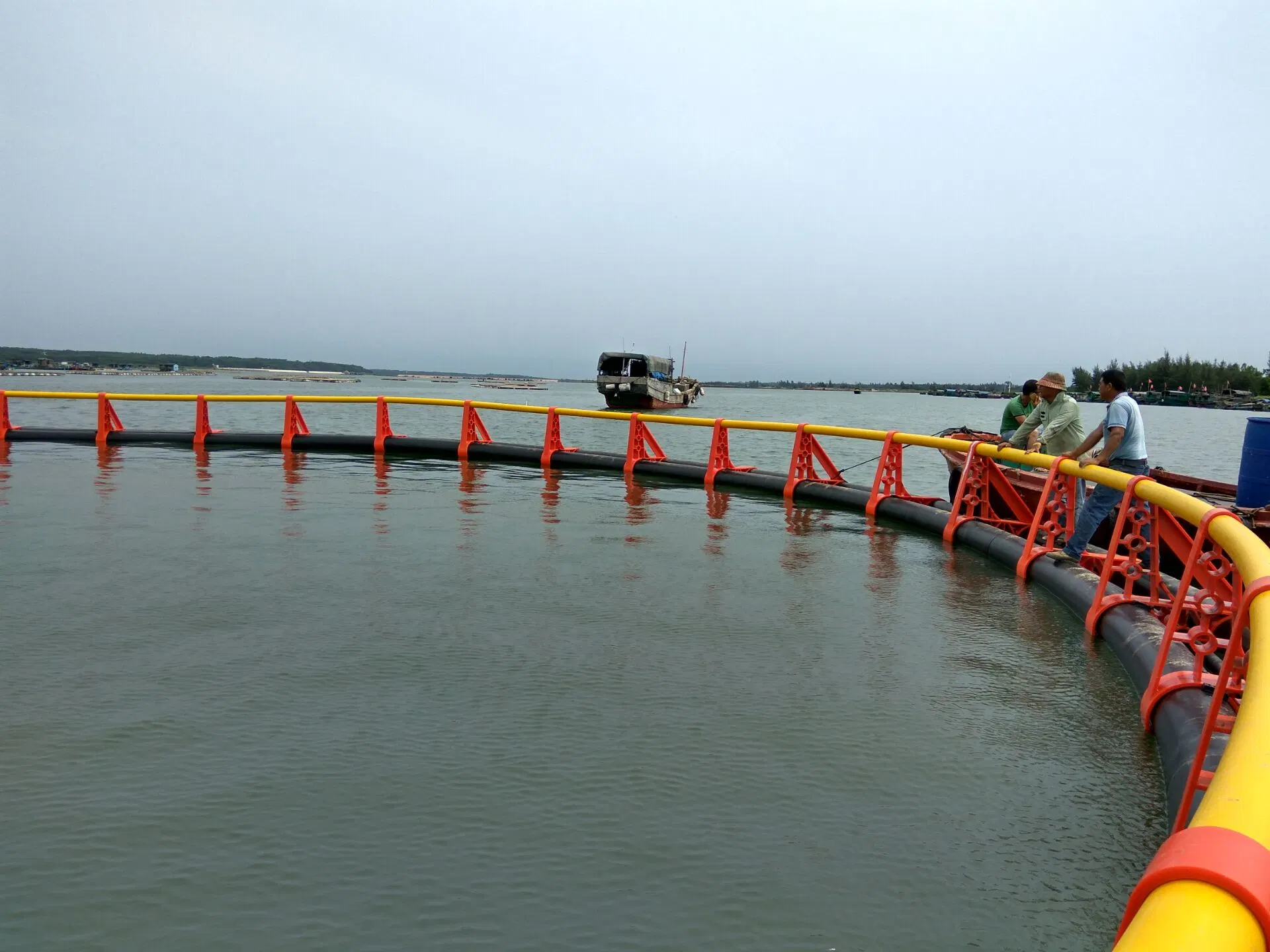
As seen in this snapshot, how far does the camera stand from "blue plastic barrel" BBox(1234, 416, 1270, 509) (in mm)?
9672

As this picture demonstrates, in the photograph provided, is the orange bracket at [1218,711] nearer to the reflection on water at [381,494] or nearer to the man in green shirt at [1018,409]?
the reflection on water at [381,494]

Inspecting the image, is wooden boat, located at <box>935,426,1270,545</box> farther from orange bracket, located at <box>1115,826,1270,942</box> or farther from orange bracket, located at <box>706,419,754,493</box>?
orange bracket, located at <box>1115,826,1270,942</box>

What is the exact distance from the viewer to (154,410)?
2532 inches

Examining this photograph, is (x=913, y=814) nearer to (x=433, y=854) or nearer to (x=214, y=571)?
(x=433, y=854)

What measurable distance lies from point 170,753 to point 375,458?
1560 cm

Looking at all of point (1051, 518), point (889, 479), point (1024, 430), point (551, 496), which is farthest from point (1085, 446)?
point (551, 496)

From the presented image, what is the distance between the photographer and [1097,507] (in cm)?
781

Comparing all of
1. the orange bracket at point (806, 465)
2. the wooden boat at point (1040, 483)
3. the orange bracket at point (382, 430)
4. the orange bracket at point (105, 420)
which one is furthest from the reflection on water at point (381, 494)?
the wooden boat at point (1040, 483)

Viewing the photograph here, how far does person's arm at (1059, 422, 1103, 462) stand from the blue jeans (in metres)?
0.23

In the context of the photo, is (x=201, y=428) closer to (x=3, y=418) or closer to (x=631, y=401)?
(x=3, y=418)

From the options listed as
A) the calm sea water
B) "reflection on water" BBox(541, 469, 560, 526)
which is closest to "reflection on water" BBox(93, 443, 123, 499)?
the calm sea water

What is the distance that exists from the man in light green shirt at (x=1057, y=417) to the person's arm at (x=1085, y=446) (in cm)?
53

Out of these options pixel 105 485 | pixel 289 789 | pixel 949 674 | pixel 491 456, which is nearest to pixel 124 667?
pixel 289 789

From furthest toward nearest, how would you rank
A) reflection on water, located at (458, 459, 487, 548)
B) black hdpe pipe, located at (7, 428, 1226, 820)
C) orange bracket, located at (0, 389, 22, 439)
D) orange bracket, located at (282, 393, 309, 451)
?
orange bracket, located at (0, 389, 22, 439)
orange bracket, located at (282, 393, 309, 451)
reflection on water, located at (458, 459, 487, 548)
black hdpe pipe, located at (7, 428, 1226, 820)
